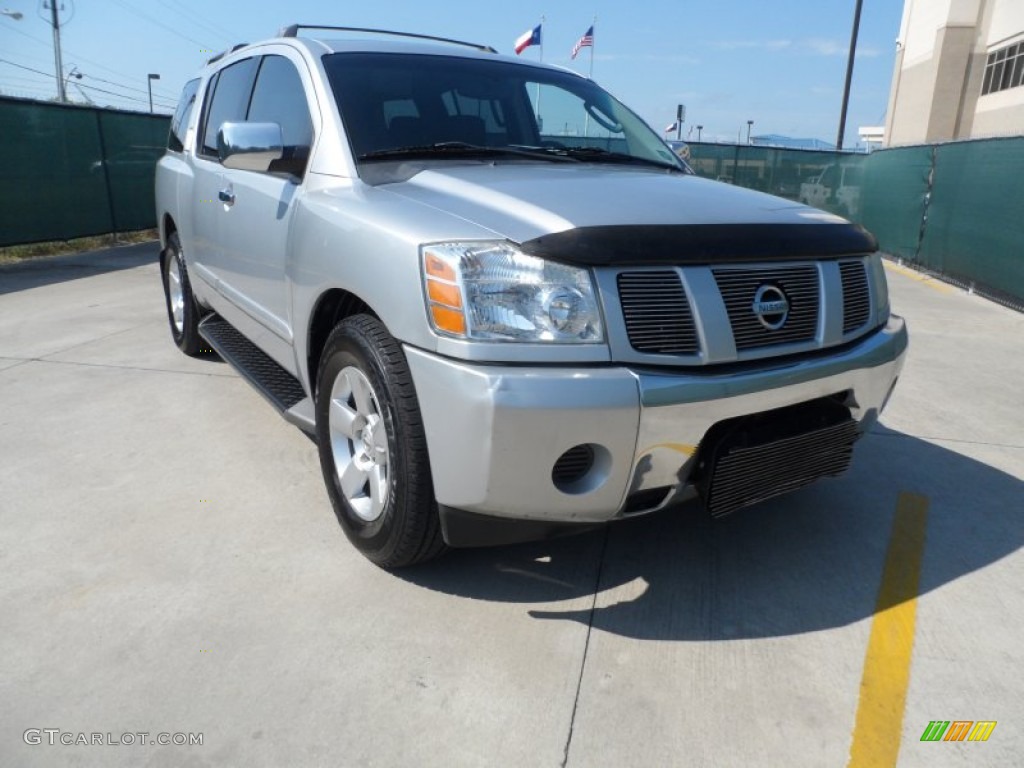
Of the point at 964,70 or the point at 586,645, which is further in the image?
the point at 964,70

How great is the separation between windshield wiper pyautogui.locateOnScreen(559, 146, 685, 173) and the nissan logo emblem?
1274 mm

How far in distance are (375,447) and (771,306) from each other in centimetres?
134

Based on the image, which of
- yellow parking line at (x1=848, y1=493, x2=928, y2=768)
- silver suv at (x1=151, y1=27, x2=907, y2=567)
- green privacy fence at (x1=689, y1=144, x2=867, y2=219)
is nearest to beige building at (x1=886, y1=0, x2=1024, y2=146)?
green privacy fence at (x1=689, y1=144, x2=867, y2=219)

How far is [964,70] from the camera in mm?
32875

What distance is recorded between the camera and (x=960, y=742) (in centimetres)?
208

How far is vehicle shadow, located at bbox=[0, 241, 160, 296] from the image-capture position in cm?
876

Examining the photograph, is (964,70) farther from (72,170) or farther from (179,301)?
(179,301)

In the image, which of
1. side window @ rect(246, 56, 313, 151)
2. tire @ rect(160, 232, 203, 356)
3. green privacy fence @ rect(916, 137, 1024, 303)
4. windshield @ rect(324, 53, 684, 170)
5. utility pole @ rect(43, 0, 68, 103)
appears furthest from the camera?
utility pole @ rect(43, 0, 68, 103)

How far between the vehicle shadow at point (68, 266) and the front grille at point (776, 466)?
8060 mm

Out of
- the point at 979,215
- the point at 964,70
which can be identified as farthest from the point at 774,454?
the point at 964,70

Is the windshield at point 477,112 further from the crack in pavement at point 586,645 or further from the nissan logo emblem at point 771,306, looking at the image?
the crack in pavement at point 586,645

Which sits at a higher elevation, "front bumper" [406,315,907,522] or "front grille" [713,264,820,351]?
"front grille" [713,264,820,351]

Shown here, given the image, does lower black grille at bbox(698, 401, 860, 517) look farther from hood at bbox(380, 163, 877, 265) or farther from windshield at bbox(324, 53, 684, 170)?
windshield at bbox(324, 53, 684, 170)

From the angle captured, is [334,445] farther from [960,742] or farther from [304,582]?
[960,742]
